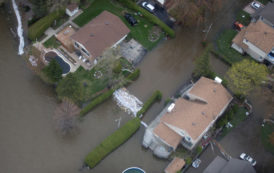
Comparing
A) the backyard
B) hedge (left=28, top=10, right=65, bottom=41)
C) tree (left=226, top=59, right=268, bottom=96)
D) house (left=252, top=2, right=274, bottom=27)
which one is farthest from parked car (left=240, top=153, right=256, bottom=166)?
hedge (left=28, top=10, right=65, bottom=41)

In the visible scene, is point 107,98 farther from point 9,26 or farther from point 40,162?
point 9,26

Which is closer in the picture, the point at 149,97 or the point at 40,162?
the point at 40,162

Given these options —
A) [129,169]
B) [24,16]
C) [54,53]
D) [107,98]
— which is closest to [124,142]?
[129,169]

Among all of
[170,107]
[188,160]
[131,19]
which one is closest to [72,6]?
[131,19]

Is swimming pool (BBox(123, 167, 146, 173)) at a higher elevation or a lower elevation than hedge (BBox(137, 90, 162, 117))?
lower

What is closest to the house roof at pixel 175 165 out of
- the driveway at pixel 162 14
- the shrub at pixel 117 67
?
the shrub at pixel 117 67

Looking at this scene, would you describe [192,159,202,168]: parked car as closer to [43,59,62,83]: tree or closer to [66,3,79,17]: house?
[43,59,62,83]: tree
